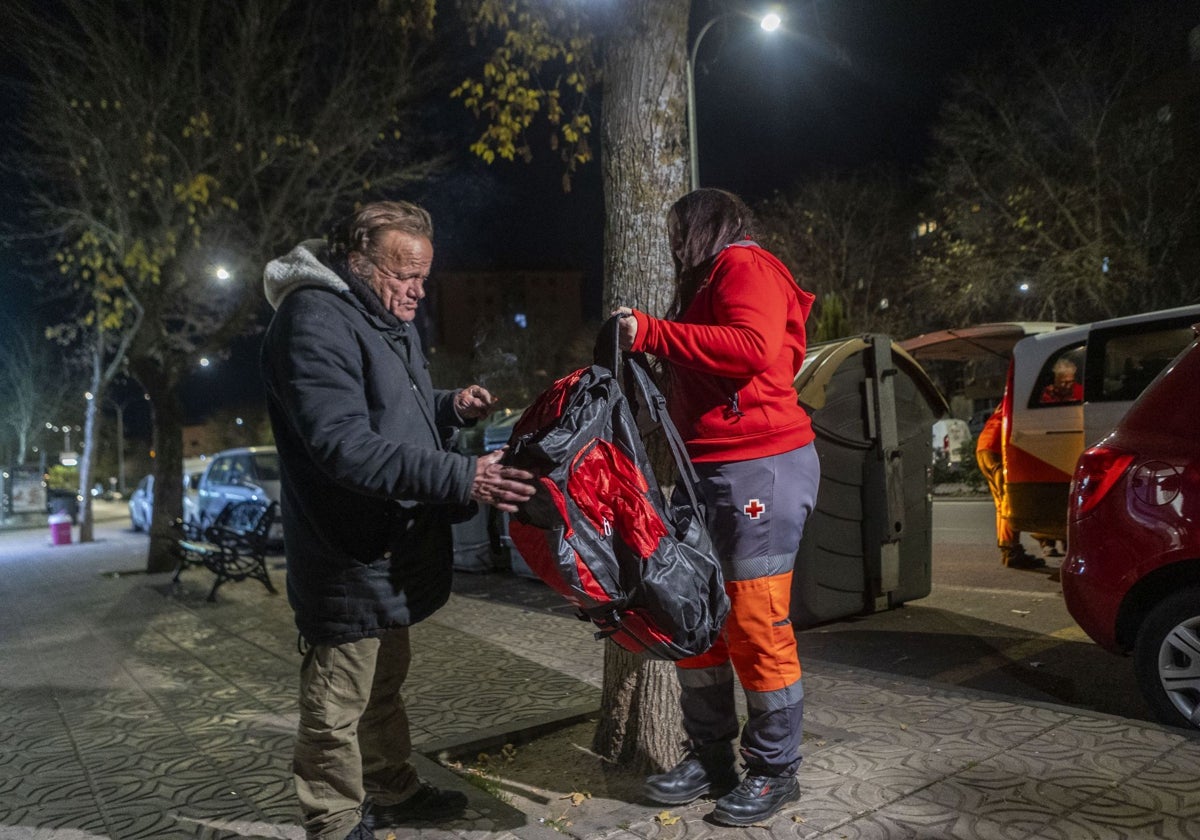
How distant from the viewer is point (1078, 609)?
4246 mm

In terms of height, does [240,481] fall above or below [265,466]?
below

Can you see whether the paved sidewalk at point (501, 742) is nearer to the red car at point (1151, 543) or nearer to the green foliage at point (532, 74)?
the red car at point (1151, 543)

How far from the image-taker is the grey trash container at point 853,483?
5.73 metres

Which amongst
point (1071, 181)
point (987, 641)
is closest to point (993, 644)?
point (987, 641)

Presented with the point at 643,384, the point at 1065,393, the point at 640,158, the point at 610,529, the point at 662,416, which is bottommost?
the point at 610,529

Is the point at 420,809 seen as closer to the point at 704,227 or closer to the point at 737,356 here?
the point at 737,356

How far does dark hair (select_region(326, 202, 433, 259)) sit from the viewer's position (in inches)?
115

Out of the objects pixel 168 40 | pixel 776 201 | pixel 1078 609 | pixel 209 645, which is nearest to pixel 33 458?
pixel 776 201

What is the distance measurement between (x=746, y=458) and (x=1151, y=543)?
6.94ft

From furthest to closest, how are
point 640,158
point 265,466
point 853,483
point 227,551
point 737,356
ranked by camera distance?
point 265,466, point 227,551, point 853,483, point 640,158, point 737,356

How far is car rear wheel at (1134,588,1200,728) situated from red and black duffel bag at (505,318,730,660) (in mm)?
2329

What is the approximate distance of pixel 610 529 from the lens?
2.69 m

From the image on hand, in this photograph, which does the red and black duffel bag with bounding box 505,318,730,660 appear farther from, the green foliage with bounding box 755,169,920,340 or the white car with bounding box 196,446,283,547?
the green foliage with bounding box 755,169,920,340

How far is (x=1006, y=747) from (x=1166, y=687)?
0.90 meters
